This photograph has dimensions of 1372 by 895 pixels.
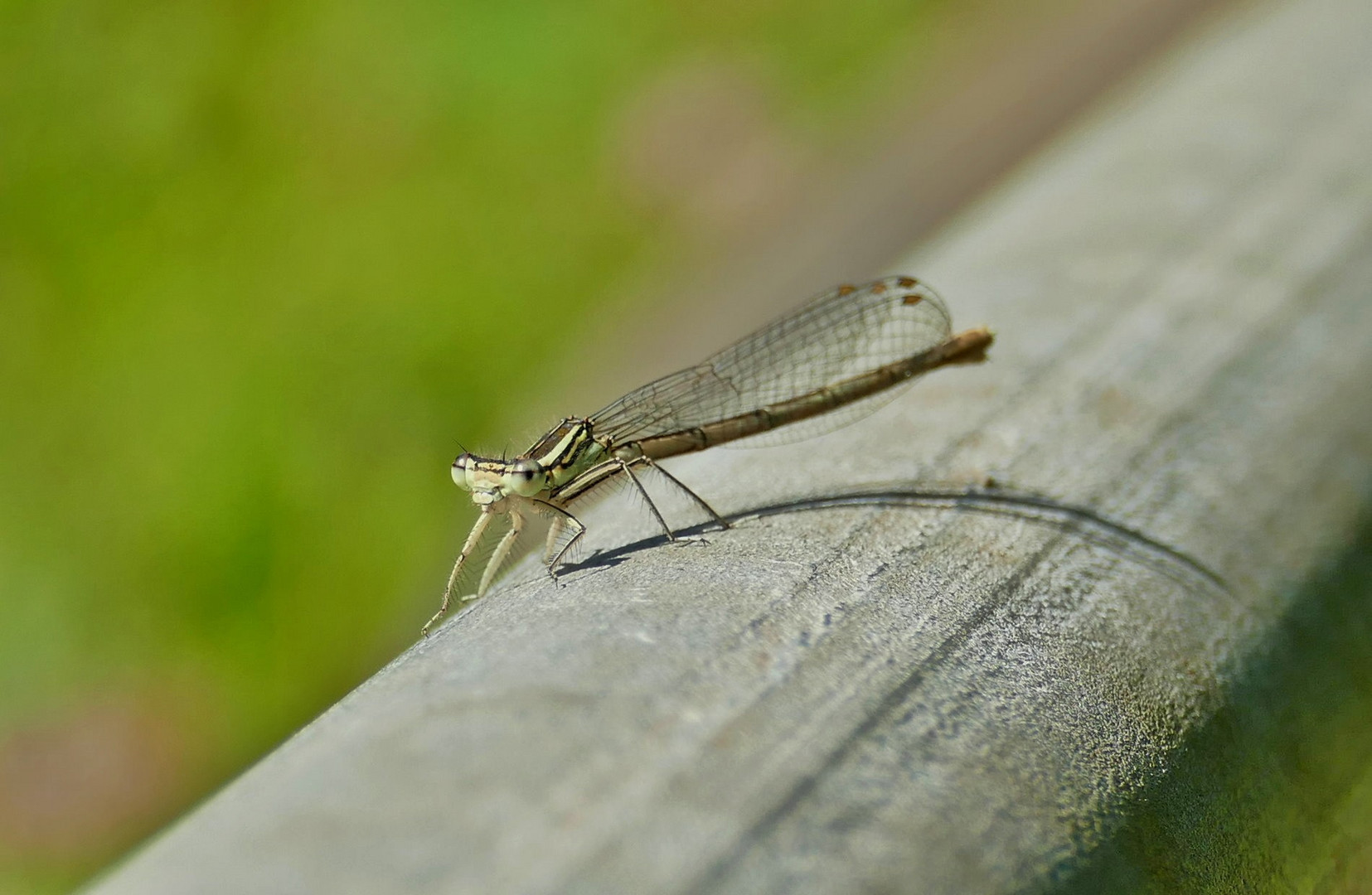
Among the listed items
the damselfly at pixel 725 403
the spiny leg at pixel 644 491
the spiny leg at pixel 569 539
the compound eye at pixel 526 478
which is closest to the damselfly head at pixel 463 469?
the damselfly at pixel 725 403

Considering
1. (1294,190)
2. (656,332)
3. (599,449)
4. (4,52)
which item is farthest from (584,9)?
(1294,190)

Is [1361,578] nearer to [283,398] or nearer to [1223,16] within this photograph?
[1223,16]

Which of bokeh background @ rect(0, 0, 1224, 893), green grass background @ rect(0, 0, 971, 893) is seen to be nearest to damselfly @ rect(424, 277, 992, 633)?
bokeh background @ rect(0, 0, 1224, 893)

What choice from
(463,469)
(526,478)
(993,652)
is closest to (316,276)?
(463,469)

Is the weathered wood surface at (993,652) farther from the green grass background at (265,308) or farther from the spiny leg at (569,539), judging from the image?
the green grass background at (265,308)

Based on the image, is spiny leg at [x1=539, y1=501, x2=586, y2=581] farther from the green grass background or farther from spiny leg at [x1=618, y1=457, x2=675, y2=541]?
the green grass background
